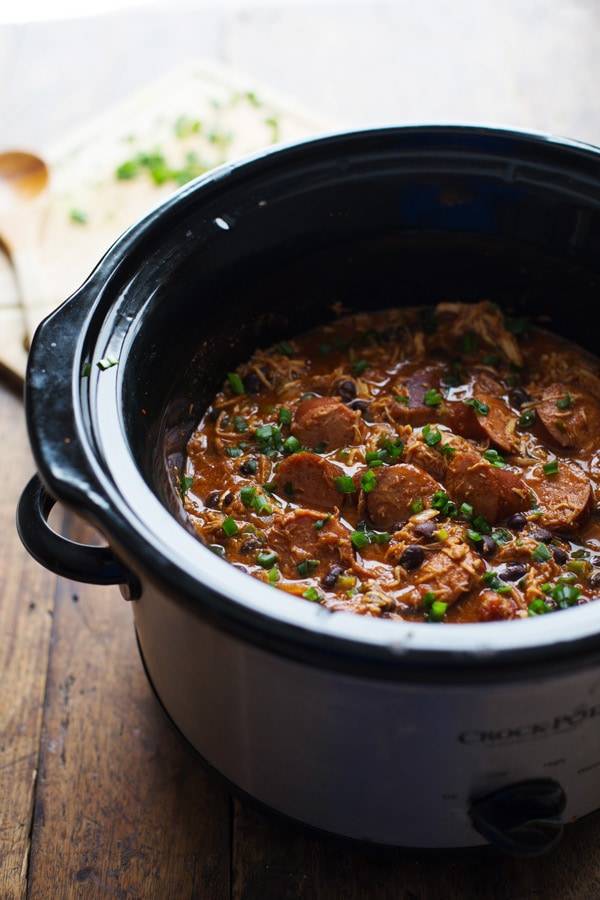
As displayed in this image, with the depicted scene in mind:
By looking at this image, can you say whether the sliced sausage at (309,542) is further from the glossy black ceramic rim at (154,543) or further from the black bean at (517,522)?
the glossy black ceramic rim at (154,543)

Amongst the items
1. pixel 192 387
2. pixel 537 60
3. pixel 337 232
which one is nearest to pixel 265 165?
pixel 337 232

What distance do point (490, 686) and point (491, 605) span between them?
67 centimetres

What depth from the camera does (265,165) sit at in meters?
2.74

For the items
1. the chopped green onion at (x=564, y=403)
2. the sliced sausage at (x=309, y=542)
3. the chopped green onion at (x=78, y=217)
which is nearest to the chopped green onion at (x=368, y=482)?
the sliced sausage at (x=309, y=542)

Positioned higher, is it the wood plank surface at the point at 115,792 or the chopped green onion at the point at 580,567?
the chopped green onion at the point at 580,567

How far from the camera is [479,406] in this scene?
2947 mm

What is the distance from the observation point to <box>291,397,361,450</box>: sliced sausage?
2.88 metres

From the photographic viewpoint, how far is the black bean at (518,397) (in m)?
3.04

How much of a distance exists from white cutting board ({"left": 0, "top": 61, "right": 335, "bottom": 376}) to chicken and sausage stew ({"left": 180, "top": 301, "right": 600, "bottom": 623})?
1.11 metres

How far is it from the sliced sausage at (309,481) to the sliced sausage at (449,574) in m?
0.35

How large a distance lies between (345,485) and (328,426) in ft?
0.79

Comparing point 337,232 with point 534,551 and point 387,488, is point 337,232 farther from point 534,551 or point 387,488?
point 534,551

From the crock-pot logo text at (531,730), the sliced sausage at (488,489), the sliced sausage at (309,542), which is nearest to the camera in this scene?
the crock-pot logo text at (531,730)

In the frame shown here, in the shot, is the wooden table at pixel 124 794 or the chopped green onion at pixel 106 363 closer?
the chopped green onion at pixel 106 363
